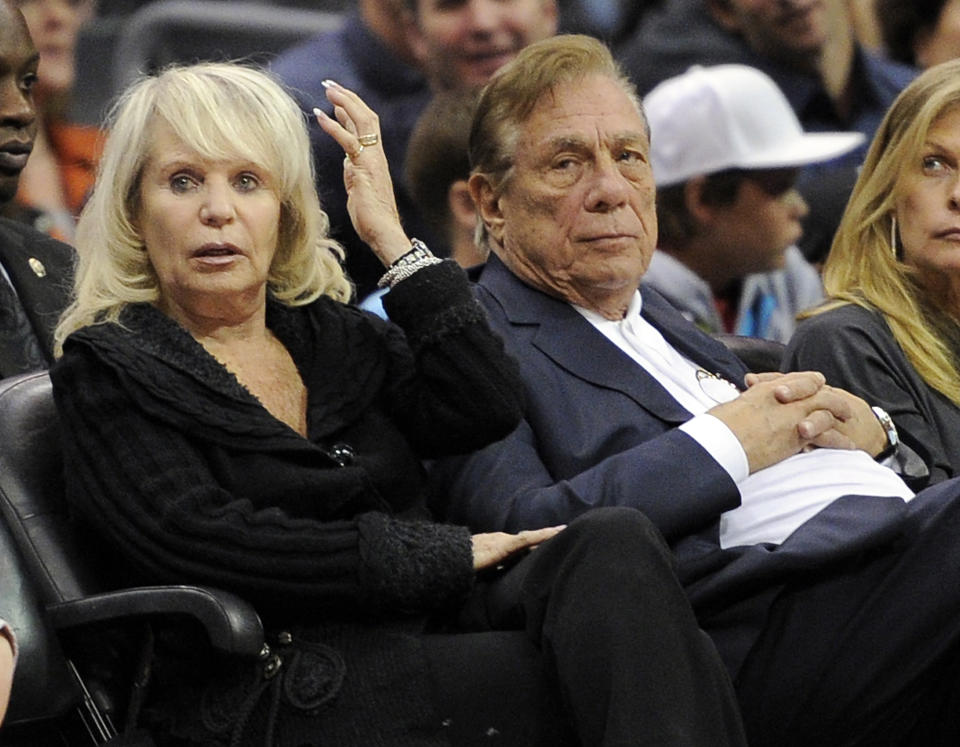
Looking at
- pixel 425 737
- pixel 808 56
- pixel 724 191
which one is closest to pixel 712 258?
pixel 724 191

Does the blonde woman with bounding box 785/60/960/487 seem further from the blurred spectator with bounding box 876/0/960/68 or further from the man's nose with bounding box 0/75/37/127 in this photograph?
the blurred spectator with bounding box 876/0/960/68

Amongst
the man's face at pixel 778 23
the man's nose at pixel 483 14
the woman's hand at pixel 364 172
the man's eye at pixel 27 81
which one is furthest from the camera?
the man's face at pixel 778 23

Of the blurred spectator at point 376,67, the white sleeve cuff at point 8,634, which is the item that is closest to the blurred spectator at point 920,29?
the blurred spectator at point 376,67

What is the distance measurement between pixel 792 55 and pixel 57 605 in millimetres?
3539

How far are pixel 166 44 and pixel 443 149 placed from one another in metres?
1.65

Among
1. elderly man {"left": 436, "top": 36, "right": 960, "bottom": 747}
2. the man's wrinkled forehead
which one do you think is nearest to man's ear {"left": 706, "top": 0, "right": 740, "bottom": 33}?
elderly man {"left": 436, "top": 36, "right": 960, "bottom": 747}

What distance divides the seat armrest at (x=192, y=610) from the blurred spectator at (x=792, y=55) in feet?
10.6

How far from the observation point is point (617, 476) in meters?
2.59

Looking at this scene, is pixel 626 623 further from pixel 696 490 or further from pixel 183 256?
pixel 183 256

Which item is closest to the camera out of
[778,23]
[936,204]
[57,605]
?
[57,605]

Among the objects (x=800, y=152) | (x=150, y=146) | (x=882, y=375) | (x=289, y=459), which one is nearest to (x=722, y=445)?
(x=882, y=375)

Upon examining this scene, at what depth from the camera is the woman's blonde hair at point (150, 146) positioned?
8.52 ft

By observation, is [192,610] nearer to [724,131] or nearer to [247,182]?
[247,182]

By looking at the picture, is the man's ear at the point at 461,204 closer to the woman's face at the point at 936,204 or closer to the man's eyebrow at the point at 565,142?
the man's eyebrow at the point at 565,142
